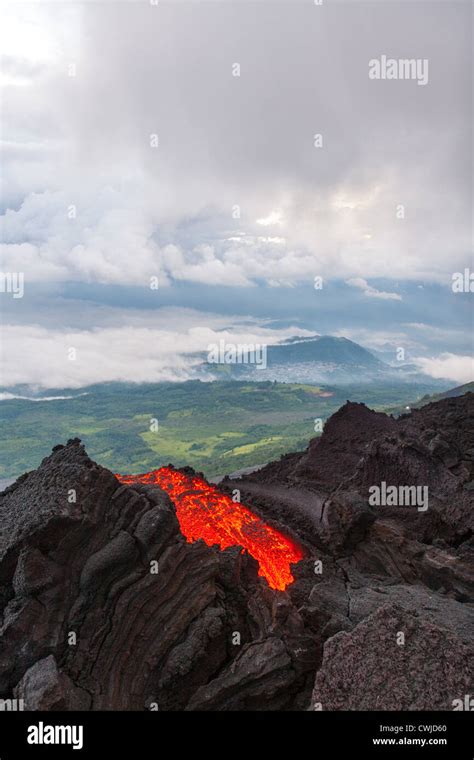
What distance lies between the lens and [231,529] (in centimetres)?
2402

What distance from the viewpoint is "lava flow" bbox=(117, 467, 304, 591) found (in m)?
22.4

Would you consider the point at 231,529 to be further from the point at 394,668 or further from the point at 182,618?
the point at 394,668

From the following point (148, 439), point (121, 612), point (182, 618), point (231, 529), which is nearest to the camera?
point (121, 612)

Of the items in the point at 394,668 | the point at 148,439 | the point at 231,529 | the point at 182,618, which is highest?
the point at 394,668

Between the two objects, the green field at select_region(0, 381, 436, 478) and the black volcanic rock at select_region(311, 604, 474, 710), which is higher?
the black volcanic rock at select_region(311, 604, 474, 710)

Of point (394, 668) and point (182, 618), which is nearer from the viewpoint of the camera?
point (394, 668)

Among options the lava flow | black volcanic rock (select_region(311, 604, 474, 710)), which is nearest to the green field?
the lava flow

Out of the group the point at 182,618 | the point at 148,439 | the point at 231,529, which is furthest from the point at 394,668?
the point at 148,439

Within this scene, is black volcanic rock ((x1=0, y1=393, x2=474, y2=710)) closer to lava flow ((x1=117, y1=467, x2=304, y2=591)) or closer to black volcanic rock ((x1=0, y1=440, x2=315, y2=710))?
black volcanic rock ((x1=0, y1=440, x2=315, y2=710))

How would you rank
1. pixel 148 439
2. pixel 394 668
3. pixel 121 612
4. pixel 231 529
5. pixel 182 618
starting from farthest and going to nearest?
pixel 148 439, pixel 231 529, pixel 182 618, pixel 121 612, pixel 394 668

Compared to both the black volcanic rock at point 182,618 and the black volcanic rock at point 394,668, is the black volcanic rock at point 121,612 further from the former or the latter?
the black volcanic rock at point 394,668

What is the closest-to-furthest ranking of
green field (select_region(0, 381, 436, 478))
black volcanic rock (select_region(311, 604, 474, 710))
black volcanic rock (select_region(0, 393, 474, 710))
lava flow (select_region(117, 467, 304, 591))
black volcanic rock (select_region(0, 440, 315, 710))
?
black volcanic rock (select_region(311, 604, 474, 710))
black volcanic rock (select_region(0, 393, 474, 710))
black volcanic rock (select_region(0, 440, 315, 710))
lava flow (select_region(117, 467, 304, 591))
green field (select_region(0, 381, 436, 478))

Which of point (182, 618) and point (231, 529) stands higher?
point (231, 529)

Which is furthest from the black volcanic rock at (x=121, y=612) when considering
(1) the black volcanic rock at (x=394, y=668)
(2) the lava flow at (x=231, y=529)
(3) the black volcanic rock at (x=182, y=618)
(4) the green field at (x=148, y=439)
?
(4) the green field at (x=148, y=439)
